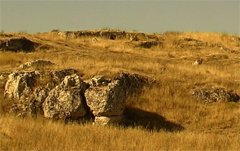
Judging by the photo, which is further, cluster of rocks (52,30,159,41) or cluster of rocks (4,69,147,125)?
cluster of rocks (52,30,159,41)

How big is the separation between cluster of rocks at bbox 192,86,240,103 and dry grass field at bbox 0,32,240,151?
0.29 m

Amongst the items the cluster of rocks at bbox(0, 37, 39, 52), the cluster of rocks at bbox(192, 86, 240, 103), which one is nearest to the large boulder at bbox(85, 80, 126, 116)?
the cluster of rocks at bbox(192, 86, 240, 103)

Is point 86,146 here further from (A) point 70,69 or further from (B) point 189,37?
(B) point 189,37

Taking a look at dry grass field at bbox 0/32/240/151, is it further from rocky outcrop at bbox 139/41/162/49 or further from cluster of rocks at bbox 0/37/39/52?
cluster of rocks at bbox 0/37/39/52

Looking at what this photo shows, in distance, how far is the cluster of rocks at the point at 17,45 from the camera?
2603 cm

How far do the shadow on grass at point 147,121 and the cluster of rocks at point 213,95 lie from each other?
8.14ft

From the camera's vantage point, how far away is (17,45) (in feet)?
87.7

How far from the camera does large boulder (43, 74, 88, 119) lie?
15328mm

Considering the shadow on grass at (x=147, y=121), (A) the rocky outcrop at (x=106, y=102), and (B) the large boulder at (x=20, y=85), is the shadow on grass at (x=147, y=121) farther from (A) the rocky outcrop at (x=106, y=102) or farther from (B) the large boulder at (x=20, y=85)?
(B) the large boulder at (x=20, y=85)

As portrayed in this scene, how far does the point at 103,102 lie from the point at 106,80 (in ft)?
6.33

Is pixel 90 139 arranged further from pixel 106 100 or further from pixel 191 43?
pixel 191 43

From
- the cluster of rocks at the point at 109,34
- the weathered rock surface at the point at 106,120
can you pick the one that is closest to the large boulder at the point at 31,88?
the weathered rock surface at the point at 106,120

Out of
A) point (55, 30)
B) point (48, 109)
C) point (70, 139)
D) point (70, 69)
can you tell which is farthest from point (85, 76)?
point (55, 30)

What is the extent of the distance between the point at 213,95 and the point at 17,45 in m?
13.2
